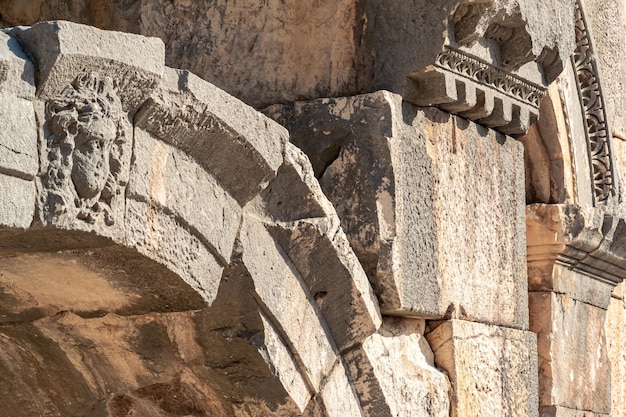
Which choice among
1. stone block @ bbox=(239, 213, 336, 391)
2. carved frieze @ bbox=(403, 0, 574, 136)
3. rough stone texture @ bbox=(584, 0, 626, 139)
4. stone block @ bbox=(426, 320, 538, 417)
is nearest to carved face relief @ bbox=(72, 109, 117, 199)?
stone block @ bbox=(239, 213, 336, 391)

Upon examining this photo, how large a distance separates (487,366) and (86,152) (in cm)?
220

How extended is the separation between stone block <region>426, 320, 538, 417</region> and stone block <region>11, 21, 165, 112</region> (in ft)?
6.05

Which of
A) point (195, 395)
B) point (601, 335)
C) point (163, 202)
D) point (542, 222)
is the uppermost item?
point (542, 222)

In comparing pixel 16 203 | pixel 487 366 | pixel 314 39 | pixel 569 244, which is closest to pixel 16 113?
pixel 16 203

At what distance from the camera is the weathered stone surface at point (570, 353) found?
19.9ft

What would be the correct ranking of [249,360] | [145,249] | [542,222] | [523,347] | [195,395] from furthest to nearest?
[542,222], [523,347], [195,395], [249,360], [145,249]

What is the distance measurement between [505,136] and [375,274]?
3.64 ft

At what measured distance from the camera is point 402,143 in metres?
4.73

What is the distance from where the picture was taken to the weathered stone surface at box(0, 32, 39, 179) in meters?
3.23

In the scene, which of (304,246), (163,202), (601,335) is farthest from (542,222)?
(163,202)

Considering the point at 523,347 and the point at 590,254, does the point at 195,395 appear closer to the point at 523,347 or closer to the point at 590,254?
the point at 523,347

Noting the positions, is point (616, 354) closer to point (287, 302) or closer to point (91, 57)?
point (287, 302)

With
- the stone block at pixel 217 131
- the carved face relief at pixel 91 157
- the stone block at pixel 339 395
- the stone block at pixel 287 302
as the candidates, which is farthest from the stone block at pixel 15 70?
the stone block at pixel 339 395

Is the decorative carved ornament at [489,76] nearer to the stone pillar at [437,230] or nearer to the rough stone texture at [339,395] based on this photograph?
the stone pillar at [437,230]
